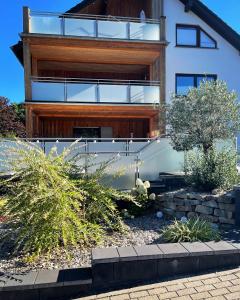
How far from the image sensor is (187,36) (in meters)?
14.7

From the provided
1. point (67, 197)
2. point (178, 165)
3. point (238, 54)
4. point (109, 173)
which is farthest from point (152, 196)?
point (238, 54)

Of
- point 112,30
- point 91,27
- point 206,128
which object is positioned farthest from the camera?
point 112,30

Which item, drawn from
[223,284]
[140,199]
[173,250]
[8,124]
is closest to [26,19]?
[8,124]

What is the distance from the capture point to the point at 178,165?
8.40 m

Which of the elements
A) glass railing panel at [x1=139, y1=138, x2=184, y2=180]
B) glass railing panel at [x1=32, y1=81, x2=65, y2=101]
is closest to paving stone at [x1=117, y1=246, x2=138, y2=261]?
glass railing panel at [x1=139, y1=138, x2=184, y2=180]

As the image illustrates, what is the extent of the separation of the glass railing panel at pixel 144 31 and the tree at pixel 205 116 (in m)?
6.66

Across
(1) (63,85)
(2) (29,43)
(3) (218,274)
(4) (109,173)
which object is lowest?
(3) (218,274)

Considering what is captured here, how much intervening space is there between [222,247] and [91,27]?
11.2m

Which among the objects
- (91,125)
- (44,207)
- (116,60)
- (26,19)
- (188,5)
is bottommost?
(44,207)

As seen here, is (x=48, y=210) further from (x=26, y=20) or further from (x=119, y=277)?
(x=26, y=20)

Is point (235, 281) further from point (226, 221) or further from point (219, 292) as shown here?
point (226, 221)

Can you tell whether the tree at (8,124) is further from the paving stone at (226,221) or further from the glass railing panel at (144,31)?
the paving stone at (226,221)

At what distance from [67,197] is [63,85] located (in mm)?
8518

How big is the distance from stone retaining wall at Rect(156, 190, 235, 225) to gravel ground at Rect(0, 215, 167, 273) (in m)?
0.63
